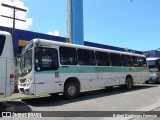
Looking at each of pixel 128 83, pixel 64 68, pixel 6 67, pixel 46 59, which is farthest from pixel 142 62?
pixel 6 67

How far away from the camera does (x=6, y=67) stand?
984cm

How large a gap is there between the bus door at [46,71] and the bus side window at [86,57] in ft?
6.20

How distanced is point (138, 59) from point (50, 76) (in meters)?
10.7

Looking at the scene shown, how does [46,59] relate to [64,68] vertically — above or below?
above

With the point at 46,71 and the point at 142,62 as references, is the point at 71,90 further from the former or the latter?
the point at 142,62

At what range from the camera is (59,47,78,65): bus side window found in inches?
479

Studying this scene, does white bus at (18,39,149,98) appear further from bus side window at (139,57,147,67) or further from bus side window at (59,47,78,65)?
bus side window at (139,57,147,67)

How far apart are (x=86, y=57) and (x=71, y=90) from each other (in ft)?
7.80

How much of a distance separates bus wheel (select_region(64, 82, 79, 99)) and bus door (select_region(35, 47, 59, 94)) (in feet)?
1.68

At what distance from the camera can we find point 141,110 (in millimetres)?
8961

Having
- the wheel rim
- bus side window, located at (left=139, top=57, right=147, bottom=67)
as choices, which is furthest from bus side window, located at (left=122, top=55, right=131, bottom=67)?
the wheel rim

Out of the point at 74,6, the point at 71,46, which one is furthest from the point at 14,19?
the point at 74,6

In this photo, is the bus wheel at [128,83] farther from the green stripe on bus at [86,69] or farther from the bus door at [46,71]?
the bus door at [46,71]

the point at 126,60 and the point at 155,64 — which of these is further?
the point at 155,64
